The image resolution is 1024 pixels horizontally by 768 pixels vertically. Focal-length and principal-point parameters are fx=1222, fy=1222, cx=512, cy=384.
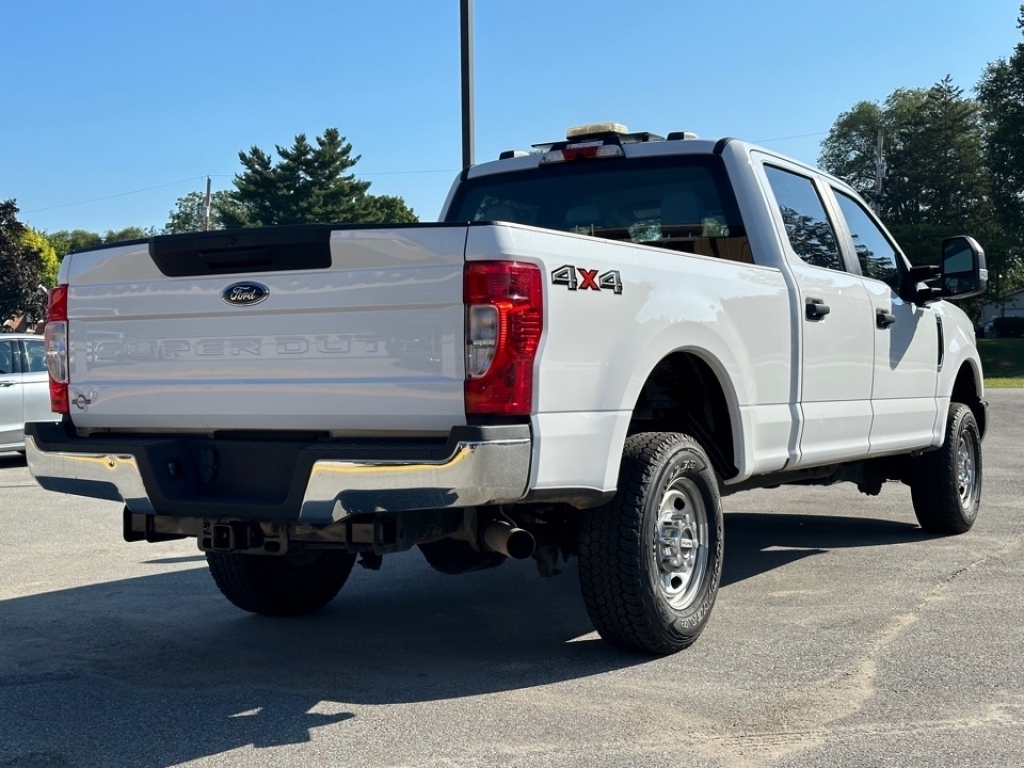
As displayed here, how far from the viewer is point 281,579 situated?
18.8 feet

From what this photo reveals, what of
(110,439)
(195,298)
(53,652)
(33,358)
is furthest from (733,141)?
(33,358)

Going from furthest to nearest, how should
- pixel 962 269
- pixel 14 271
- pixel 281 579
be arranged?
pixel 14 271
pixel 962 269
pixel 281 579

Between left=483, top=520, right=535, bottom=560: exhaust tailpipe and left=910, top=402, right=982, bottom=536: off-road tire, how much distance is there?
4.14m

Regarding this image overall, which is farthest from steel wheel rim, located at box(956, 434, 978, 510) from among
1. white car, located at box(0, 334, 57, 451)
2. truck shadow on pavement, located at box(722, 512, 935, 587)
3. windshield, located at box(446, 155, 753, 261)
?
white car, located at box(0, 334, 57, 451)

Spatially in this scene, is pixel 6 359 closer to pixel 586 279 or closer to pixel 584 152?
pixel 584 152

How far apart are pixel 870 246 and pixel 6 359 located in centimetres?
1020

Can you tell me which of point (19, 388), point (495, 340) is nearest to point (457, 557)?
point (495, 340)

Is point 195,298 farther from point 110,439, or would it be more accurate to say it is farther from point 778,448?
point 778,448

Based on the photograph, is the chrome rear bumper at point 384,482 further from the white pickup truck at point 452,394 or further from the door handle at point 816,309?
the door handle at point 816,309

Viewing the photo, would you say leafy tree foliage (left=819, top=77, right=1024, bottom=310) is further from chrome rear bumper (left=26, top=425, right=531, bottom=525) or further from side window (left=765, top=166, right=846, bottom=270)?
chrome rear bumper (left=26, top=425, right=531, bottom=525)

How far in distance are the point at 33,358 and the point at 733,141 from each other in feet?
33.7

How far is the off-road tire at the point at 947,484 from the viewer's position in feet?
25.1

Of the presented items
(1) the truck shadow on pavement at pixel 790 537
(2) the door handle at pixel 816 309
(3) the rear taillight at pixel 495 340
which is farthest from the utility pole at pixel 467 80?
(3) the rear taillight at pixel 495 340

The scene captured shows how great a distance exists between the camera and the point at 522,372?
398 cm
